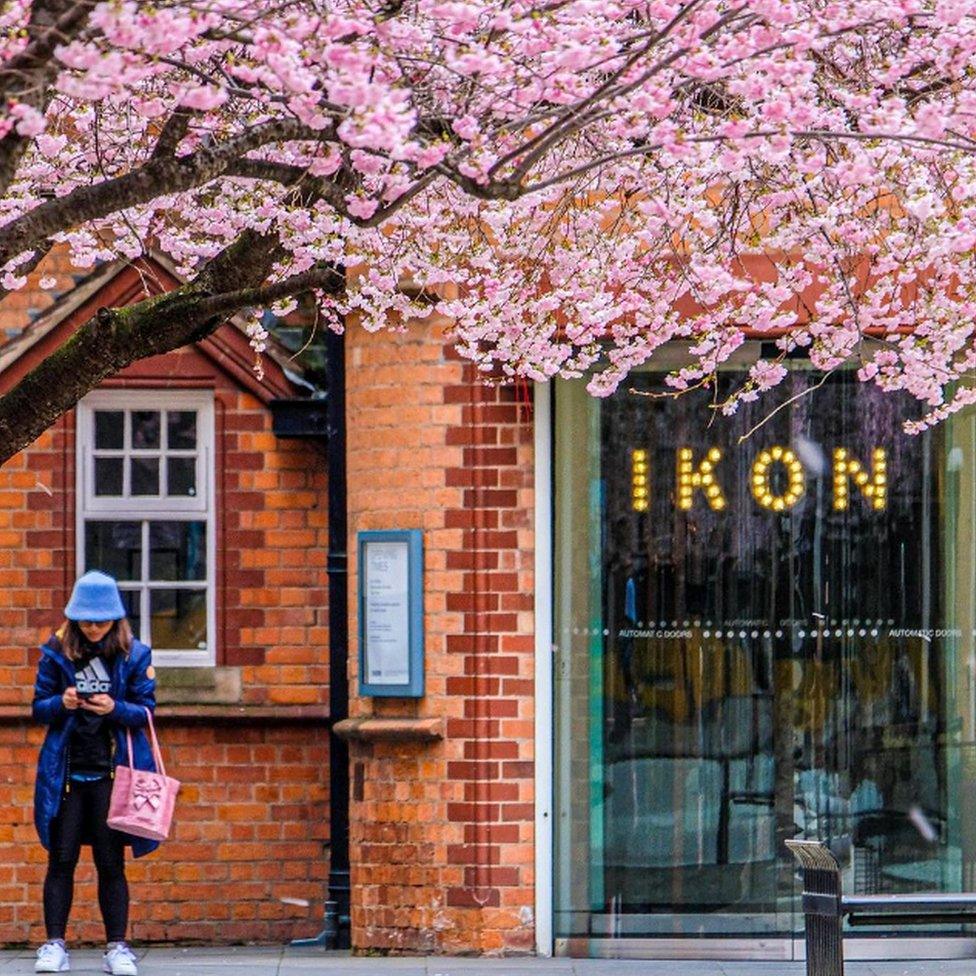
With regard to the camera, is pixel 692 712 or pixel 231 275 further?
pixel 692 712

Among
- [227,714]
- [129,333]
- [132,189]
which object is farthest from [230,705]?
[132,189]

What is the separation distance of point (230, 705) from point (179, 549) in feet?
3.03

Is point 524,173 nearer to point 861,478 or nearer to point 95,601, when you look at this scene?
point 95,601

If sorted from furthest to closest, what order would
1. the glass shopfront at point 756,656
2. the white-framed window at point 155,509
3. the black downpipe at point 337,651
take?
the white-framed window at point 155,509, the black downpipe at point 337,651, the glass shopfront at point 756,656

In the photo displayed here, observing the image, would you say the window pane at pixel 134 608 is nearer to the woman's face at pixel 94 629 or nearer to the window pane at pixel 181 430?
the window pane at pixel 181 430

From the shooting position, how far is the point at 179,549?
11.8m

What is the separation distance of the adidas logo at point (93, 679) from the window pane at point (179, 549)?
81.0 inches

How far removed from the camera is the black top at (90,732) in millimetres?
9602

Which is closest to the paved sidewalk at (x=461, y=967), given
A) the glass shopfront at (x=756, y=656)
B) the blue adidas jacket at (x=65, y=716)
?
the glass shopfront at (x=756, y=656)

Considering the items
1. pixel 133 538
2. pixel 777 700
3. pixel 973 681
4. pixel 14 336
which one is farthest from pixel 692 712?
pixel 14 336

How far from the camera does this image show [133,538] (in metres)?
11.7

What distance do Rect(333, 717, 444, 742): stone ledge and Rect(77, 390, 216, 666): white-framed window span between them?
1626 mm

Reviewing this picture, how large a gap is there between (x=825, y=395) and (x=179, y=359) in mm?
3575

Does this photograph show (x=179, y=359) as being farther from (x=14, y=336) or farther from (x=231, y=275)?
(x=231, y=275)
